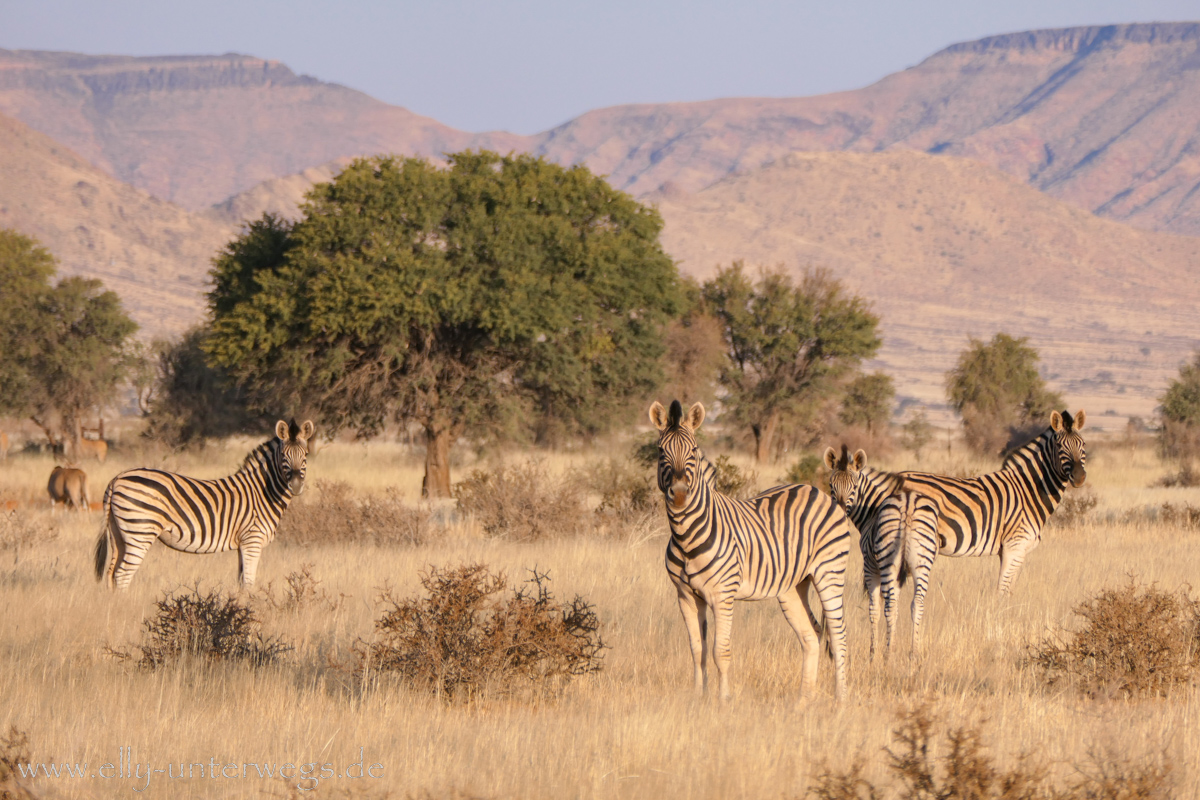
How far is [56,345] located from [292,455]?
25525 millimetres

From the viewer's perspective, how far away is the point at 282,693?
7.36 metres

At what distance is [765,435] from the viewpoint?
1518 inches

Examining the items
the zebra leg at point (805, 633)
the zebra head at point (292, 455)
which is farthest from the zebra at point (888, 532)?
the zebra head at point (292, 455)

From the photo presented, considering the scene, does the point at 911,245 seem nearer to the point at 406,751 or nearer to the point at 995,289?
the point at 995,289

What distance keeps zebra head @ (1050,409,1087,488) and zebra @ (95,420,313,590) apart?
7.37 metres

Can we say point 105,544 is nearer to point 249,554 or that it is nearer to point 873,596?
point 249,554

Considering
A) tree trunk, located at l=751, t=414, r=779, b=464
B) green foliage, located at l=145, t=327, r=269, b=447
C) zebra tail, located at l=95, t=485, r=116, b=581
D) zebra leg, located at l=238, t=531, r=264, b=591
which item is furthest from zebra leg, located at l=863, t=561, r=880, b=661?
tree trunk, located at l=751, t=414, r=779, b=464

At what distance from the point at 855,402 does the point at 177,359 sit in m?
24.7

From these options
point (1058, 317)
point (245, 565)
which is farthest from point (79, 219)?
point (245, 565)

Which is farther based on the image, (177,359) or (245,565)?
(177,359)

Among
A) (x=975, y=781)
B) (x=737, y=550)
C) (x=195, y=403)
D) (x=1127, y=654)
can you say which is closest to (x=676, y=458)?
(x=737, y=550)

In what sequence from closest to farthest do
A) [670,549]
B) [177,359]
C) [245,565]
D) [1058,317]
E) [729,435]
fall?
[670,549] → [245,565] → [177,359] → [729,435] → [1058,317]

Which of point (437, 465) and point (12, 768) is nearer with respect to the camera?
point (12, 768)

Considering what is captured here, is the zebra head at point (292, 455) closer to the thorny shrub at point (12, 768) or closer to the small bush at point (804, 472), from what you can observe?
the thorny shrub at point (12, 768)
